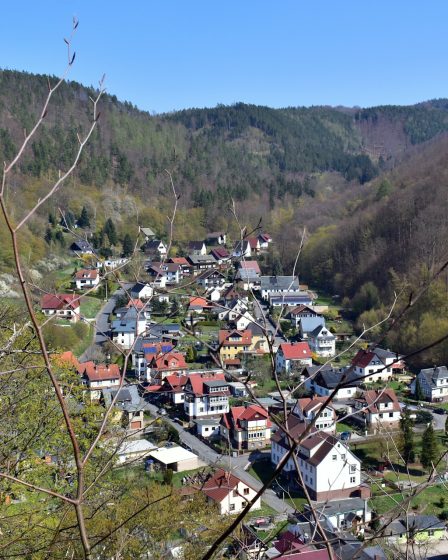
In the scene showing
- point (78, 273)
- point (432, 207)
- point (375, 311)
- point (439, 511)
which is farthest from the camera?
point (432, 207)

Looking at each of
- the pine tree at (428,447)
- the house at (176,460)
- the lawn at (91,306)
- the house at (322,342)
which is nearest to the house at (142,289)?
the lawn at (91,306)

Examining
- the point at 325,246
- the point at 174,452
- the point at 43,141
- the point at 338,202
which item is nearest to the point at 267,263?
the point at 325,246

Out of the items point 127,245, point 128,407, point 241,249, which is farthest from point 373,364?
point 127,245

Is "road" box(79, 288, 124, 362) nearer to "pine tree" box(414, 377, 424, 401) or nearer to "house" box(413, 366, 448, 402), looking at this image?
"pine tree" box(414, 377, 424, 401)

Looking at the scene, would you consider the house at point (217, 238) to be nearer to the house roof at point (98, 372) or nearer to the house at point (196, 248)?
the house at point (196, 248)

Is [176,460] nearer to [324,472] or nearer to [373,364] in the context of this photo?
[324,472]

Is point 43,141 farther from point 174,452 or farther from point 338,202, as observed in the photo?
point 174,452
